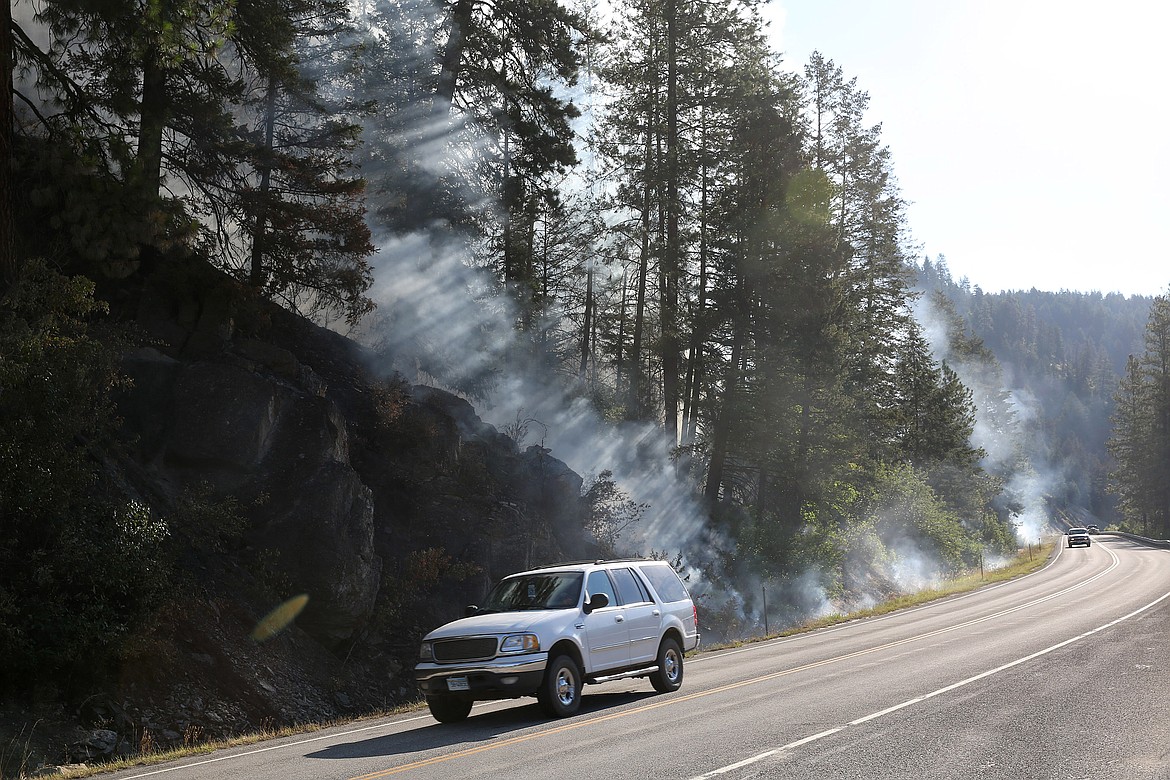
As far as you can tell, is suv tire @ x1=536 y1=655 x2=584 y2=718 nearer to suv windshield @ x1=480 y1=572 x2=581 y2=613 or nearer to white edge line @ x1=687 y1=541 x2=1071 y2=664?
suv windshield @ x1=480 y1=572 x2=581 y2=613

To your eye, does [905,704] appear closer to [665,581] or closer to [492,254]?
[665,581]

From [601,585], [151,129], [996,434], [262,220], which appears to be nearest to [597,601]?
[601,585]

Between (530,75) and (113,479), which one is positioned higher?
(530,75)

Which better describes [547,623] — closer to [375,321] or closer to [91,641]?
[91,641]

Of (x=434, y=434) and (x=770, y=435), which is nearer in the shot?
(x=434, y=434)

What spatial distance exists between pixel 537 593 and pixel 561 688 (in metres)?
1.61

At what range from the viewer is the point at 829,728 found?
10062mm

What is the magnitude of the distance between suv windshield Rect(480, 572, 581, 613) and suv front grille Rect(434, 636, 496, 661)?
3.70 ft

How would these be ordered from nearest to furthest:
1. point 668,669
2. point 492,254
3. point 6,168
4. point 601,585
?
point 601,585 < point 668,669 < point 6,168 < point 492,254

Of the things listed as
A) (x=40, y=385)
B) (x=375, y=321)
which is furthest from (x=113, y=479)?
(x=375, y=321)

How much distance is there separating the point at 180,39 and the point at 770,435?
24737 millimetres

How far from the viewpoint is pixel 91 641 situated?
1309 cm

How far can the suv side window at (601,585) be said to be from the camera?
541 inches

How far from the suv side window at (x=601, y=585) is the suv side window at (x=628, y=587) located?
15 centimetres
